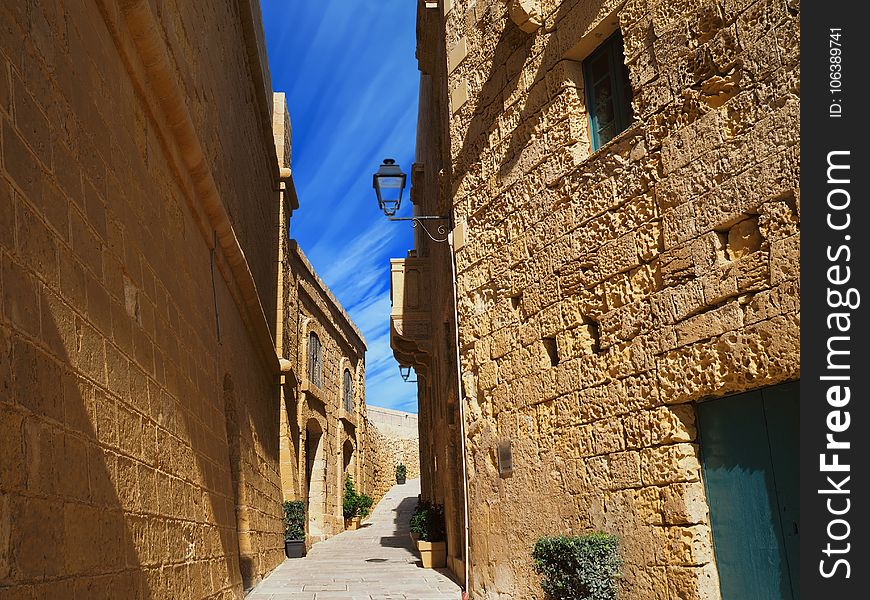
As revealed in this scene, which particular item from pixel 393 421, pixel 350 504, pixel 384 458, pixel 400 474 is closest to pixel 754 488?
pixel 350 504

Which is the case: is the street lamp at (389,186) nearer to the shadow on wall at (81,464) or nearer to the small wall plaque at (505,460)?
the small wall plaque at (505,460)

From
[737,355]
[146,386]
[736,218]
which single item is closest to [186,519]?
[146,386]

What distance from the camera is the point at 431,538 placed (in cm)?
1116

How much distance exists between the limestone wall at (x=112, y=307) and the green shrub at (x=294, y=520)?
6735 millimetres

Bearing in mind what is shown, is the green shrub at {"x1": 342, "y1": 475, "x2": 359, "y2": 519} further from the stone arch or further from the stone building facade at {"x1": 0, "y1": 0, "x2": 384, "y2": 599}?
the stone building facade at {"x1": 0, "y1": 0, "x2": 384, "y2": 599}

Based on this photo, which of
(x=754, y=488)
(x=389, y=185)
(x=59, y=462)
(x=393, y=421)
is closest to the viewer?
(x=59, y=462)

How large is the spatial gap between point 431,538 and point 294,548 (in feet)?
11.2

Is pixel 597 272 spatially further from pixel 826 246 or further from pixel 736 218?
pixel 826 246

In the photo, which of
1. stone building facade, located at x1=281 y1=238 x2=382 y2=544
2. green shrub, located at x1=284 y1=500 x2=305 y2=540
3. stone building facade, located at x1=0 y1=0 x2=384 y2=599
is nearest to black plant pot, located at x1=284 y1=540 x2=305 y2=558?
green shrub, located at x1=284 y1=500 x2=305 y2=540

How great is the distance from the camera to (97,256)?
3629 mm

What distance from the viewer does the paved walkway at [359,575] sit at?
26.1 feet

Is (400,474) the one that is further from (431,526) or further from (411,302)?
(431,526)

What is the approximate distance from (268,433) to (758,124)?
9.66 meters

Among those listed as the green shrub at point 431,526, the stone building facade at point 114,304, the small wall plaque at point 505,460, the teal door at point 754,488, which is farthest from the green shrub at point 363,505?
the teal door at point 754,488
